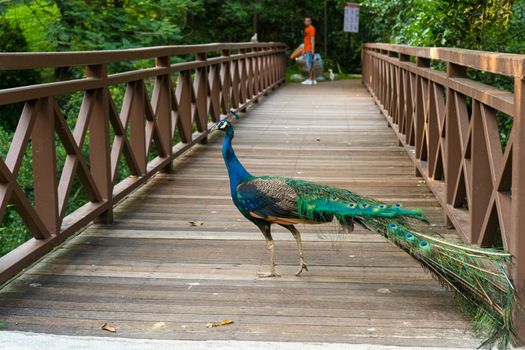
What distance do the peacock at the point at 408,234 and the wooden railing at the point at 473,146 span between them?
10cm

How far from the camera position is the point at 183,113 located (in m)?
8.12

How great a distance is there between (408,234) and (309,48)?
18.5m

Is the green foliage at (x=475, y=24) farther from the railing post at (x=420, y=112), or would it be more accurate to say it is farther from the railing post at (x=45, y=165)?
the railing post at (x=45, y=165)

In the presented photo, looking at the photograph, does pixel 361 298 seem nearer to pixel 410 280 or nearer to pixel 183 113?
pixel 410 280

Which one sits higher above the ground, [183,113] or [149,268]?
[183,113]

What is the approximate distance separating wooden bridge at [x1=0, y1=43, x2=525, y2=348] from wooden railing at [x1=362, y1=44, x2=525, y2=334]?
0.01m

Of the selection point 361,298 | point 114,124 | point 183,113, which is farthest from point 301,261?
point 183,113

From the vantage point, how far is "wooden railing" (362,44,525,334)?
3.14m

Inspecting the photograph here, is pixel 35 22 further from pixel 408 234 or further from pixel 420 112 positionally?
pixel 408 234

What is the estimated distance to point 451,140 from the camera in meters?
5.02

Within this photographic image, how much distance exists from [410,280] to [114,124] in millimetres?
2454

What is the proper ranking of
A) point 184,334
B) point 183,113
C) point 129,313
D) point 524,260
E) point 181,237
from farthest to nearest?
point 183,113 → point 181,237 → point 129,313 → point 184,334 → point 524,260

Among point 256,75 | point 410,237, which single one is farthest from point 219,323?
point 256,75

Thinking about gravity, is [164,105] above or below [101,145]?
above
